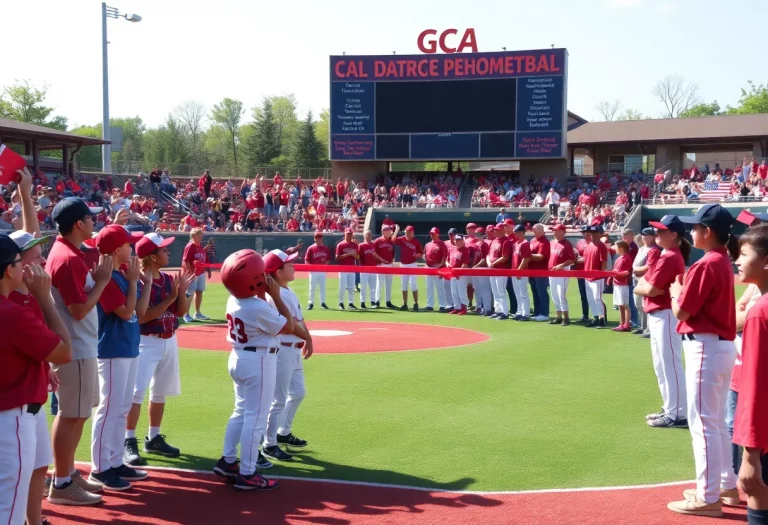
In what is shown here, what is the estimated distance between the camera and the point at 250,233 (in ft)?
111

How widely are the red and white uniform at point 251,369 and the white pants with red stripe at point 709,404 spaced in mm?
3273

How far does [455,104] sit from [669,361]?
99.3ft

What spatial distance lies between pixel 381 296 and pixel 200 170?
31.6 m

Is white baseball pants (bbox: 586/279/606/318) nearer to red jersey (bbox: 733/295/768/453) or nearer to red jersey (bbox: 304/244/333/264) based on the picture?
red jersey (bbox: 304/244/333/264)

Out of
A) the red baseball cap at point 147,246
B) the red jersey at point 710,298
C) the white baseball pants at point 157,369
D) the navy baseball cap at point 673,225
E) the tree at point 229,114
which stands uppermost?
the tree at point 229,114

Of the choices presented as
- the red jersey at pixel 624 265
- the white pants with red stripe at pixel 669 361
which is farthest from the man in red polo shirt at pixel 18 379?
the red jersey at pixel 624 265

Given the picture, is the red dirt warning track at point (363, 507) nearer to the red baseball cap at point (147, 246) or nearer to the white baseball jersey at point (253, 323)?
the white baseball jersey at point (253, 323)

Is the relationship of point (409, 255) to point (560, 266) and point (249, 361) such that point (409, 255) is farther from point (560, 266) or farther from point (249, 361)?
point (249, 361)

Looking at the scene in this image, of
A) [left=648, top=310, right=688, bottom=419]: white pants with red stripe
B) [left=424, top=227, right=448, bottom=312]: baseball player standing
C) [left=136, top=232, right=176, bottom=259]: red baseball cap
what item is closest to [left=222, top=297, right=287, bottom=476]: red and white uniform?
[left=136, top=232, right=176, bottom=259]: red baseball cap

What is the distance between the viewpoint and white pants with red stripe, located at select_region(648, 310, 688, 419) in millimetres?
8648

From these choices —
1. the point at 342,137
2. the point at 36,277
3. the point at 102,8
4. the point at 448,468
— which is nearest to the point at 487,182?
the point at 342,137

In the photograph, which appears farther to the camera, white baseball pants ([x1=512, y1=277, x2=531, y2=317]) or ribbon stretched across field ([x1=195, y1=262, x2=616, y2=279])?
white baseball pants ([x1=512, y1=277, x2=531, y2=317])

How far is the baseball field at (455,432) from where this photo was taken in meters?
Result: 6.41

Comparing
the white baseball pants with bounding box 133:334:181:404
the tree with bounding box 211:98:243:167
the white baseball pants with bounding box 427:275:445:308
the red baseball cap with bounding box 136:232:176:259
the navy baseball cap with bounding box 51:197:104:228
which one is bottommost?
the white baseball pants with bounding box 427:275:445:308
